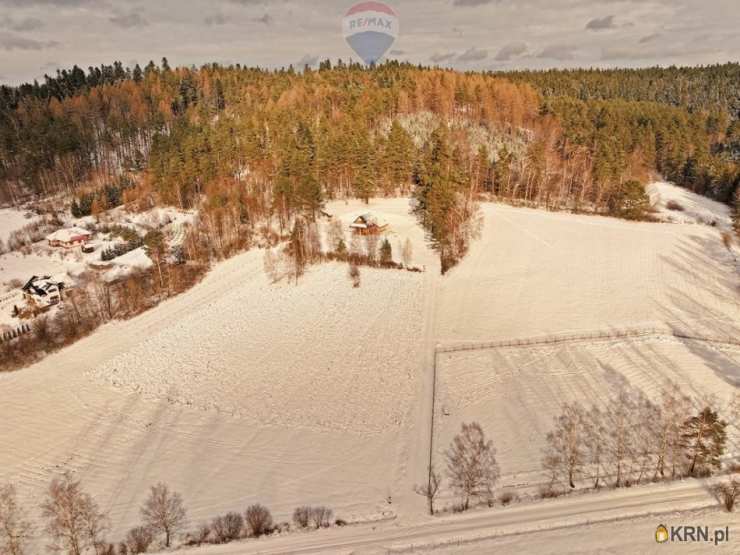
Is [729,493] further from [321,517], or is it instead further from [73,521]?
[73,521]

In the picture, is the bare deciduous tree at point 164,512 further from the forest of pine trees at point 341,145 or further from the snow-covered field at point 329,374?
the forest of pine trees at point 341,145

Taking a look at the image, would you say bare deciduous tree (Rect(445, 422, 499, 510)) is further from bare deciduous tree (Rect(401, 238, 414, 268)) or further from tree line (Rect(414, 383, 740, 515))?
bare deciduous tree (Rect(401, 238, 414, 268))

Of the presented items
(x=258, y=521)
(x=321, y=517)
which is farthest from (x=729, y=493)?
(x=258, y=521)

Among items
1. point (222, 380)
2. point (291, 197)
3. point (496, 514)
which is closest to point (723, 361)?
point (496, 514)

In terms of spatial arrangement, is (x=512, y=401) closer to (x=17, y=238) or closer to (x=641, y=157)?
(x=17, y=238)

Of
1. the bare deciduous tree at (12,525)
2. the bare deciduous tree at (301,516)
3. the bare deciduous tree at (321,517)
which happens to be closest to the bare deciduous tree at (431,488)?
the bare deciduous tree at (321,517)

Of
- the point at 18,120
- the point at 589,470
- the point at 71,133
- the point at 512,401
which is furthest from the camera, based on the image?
the point at 18,120

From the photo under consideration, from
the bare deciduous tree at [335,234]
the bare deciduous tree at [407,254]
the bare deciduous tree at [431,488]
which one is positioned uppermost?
the bare deciduous tree at [335,234]
